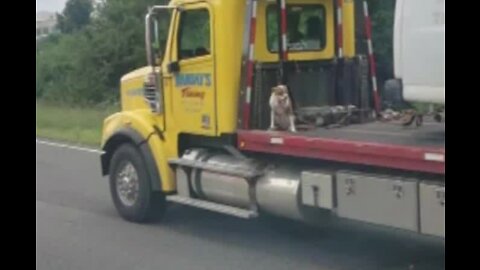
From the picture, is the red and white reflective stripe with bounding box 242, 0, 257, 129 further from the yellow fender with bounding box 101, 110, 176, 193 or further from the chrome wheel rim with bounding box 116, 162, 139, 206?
the chrome wheel rim with bounding box 116, 162, 139, 206

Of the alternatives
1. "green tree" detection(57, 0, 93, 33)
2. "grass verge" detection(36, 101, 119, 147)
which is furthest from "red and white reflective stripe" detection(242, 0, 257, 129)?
"green tree" detection(57, 0, 93, 33)

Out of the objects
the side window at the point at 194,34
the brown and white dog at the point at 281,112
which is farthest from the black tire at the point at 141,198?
the brown and white dog at the point at 281,112

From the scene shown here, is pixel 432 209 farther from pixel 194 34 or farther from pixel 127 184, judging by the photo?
pixel 127 184

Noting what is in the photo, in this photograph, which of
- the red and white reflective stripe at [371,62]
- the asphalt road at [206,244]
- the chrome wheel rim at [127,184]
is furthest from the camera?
the chrome wheel rim at [127,184]

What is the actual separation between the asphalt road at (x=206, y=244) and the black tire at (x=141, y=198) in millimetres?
109

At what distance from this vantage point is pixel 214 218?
11633 millimetres

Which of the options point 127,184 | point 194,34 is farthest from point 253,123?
point 127,184

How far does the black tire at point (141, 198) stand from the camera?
1123 centimetres

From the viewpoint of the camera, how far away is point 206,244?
1029cm

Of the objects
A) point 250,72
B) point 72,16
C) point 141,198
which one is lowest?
point 141,198

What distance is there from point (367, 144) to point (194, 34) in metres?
2.93

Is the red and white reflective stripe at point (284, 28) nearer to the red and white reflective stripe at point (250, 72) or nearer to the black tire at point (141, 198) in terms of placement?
the red and white reflective stripe at point (250, 72)

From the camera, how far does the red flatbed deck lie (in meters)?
8.04
